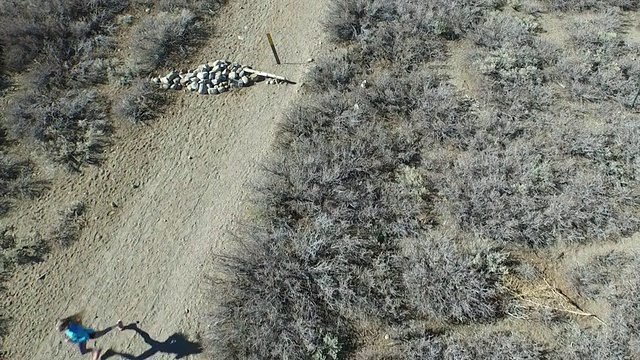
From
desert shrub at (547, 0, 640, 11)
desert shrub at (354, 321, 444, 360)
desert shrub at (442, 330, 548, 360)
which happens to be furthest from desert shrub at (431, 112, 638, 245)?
desert shrub at (547, 0, 640, 11)

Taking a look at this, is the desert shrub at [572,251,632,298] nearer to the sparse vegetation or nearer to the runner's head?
the sparse vegetation

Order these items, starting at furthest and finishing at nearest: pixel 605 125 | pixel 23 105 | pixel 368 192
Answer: pixel 23 105 < pixel 605 125 < pixel 368 192

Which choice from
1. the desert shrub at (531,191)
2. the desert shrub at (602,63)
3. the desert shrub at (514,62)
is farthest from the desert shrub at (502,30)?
the desert shrub at (531,191)

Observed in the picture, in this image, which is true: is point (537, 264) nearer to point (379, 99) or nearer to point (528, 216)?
point (528, 216)

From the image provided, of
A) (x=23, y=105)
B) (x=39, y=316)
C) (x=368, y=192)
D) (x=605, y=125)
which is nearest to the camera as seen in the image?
(x=39, y=316)

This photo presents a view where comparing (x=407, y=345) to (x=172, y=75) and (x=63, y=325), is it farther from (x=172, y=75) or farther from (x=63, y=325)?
(x=172, y=75)

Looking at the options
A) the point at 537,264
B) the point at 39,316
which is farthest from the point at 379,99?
the point at 39,316
